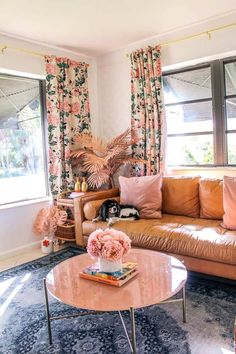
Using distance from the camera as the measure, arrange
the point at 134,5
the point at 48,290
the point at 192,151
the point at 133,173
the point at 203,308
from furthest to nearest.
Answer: the point at 133,173 < the point at 192,151 < the point at 134,5 < the point at 203,308 < the point at 48,290

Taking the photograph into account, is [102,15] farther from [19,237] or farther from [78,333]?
[78,333]

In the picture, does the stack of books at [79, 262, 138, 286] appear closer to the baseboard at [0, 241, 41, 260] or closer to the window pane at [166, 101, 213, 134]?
the baseboard at [0, 241, 41, 260]

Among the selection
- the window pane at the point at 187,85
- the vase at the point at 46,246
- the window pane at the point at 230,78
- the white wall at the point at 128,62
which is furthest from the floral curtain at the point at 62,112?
the window pane at the point at 230,78

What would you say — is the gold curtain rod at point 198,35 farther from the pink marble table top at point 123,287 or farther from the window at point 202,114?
the pink marble table top at point 123,287

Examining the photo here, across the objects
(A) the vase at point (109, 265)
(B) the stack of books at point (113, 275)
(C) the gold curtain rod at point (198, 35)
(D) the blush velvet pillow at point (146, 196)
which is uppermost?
(C) the gold curtain rod at point (198, 35)

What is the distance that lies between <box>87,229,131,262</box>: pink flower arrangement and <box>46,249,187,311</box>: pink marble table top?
0.59ft

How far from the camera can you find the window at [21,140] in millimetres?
3648

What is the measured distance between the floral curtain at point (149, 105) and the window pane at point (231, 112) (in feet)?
2.49

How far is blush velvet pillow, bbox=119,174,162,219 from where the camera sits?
325cm

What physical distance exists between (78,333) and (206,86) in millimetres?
2917

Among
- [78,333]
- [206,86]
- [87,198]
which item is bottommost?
[78,333]

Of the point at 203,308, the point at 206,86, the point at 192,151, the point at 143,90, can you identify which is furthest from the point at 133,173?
the point at 203,308

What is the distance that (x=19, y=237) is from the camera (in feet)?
12.0

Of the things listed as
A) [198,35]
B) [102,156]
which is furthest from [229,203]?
[198,35]
